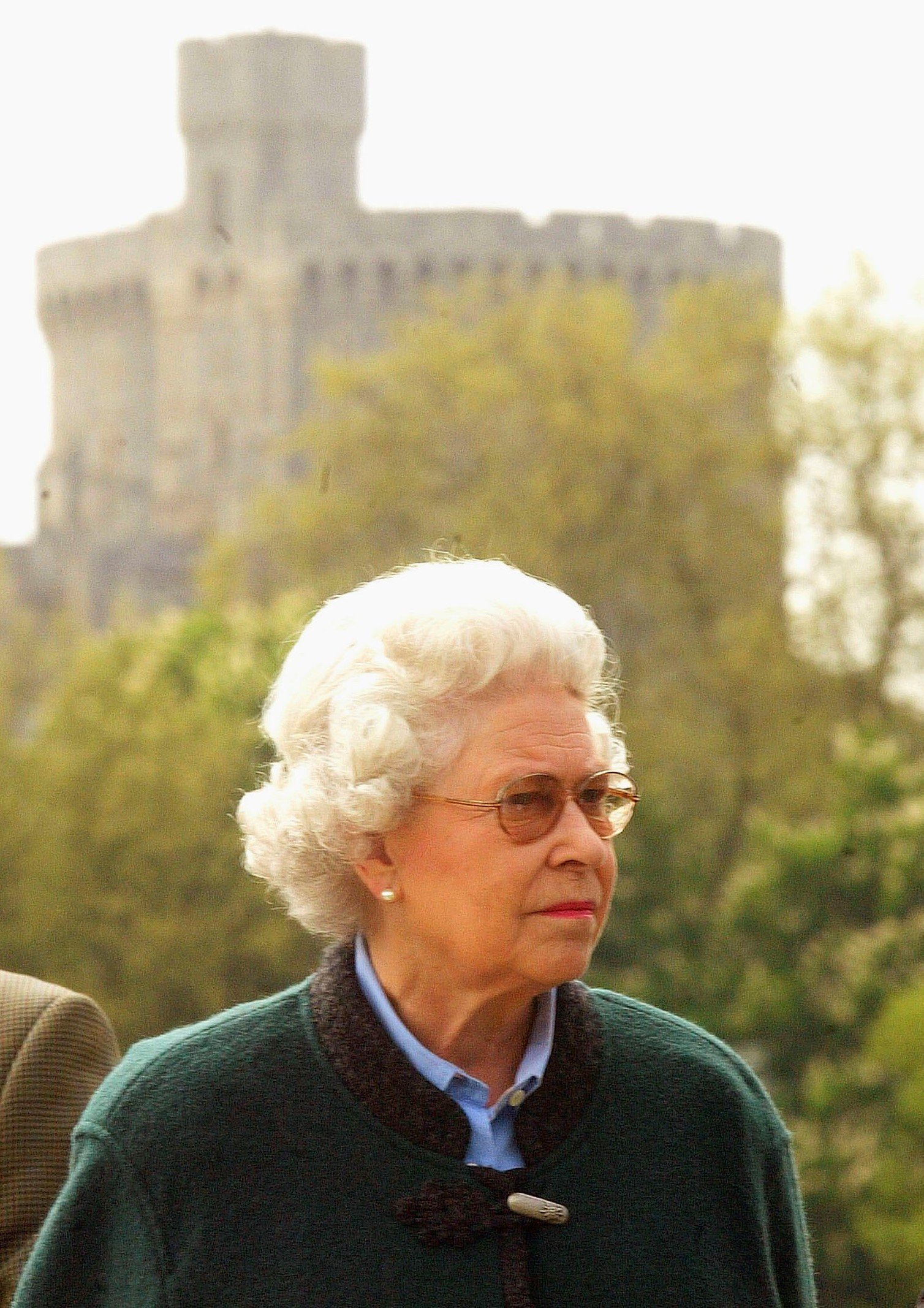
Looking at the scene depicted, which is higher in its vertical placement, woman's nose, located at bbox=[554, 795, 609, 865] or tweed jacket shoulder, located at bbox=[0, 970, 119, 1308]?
woman's nose, located at bbox=[554, 795, 609, 865]

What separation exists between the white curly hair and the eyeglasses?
3 cm

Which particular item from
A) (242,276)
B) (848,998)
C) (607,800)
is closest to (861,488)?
(848,998)

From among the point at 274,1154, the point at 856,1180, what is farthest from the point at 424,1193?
the point at 856,1180

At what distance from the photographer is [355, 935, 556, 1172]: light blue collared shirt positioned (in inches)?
70.6

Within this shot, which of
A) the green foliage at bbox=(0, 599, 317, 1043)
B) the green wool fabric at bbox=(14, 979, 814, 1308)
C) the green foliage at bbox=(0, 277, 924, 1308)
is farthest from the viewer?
the green foliage at bbox=(0, 599, 317, 1043)

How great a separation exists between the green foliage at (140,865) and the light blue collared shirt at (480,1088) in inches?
562

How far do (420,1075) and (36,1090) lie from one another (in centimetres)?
43

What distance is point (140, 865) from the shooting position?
1758 cm

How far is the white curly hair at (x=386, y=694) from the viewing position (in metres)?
1.81

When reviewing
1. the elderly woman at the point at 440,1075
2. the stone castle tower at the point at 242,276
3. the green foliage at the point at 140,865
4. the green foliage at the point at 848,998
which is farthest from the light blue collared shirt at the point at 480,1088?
the stone castle tower at the point at 242,276

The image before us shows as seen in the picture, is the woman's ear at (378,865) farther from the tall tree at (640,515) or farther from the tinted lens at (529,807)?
the tall tree at (640,515)

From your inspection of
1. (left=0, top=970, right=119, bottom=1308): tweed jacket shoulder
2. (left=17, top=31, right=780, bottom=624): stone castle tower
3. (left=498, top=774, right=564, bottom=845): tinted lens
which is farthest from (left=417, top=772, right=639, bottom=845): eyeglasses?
(left=17, top=31, right=780, bottom=624): stone castle tower

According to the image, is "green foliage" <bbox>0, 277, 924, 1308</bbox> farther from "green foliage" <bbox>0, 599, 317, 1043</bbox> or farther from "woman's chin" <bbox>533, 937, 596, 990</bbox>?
"woman's chin" <bbox>533, 937, 596, 990</bbox>

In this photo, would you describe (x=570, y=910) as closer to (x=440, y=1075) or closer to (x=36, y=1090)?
(x=440, y=1075)
